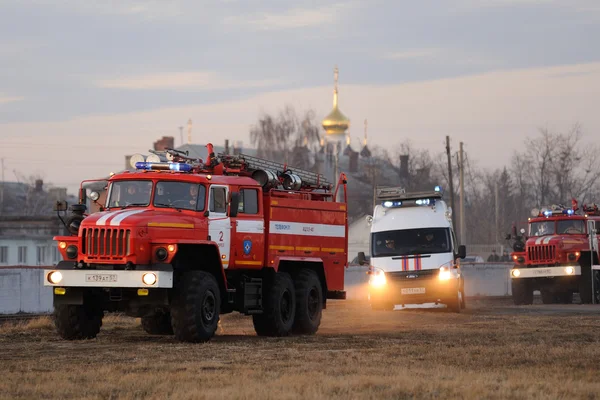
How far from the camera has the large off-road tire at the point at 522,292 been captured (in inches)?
1549

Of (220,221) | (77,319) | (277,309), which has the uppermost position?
(220,221)

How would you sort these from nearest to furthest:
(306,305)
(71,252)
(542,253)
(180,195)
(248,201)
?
(71,252), (180,195), (248,201), (306,305), (542,253)

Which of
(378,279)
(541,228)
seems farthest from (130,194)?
(541,228)

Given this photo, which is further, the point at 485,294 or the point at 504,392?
the point at 485,294

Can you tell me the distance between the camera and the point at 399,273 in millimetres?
31781

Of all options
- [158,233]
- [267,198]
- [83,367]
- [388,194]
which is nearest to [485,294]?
[388,194]

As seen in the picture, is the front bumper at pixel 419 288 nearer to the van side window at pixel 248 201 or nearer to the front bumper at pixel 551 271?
the front bumper at pixel 551 271

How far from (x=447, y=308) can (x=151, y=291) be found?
14.7 metres

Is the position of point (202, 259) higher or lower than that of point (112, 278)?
higher

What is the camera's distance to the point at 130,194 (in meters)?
20.4

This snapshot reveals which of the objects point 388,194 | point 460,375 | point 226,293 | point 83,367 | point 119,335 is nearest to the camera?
point 460,375

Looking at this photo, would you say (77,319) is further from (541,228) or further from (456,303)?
(541,228)

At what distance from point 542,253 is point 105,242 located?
22.9m

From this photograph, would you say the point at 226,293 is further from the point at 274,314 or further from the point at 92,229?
the point at 92,229
